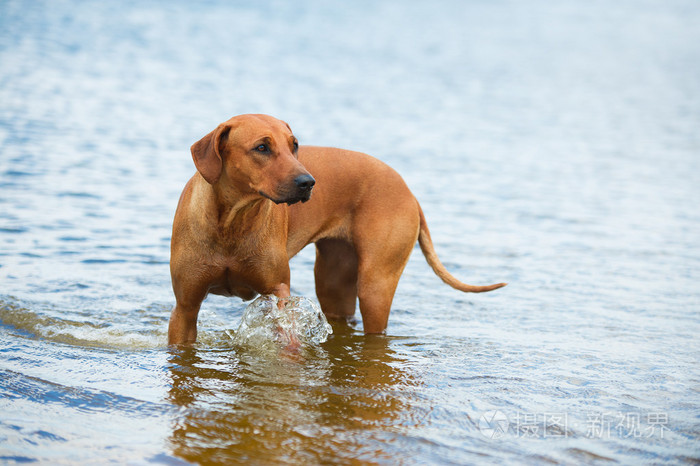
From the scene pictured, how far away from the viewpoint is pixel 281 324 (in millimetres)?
4684

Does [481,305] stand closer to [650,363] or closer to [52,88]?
[650,363]

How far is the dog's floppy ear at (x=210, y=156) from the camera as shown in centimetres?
391

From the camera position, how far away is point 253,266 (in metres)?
4.23

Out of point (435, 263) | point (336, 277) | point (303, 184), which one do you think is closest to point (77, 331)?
point (336, 277)

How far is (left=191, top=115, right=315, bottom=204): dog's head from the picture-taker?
381 cm

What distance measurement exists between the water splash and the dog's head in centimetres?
83

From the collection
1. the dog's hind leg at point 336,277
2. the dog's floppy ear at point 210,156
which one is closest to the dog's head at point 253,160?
the dog's floppy ear at point 210,156

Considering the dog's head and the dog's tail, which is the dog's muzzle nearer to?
the dog's head

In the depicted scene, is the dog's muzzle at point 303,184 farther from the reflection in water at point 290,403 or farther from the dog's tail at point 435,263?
the dog's tail at point 435,263

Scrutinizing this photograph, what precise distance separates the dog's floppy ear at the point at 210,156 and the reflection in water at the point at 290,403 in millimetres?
1096

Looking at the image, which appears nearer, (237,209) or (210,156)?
(210,156)

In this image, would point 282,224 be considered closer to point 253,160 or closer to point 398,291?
point 253,160

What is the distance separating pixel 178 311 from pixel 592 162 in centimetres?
1045

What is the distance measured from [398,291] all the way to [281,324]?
2.11 m
